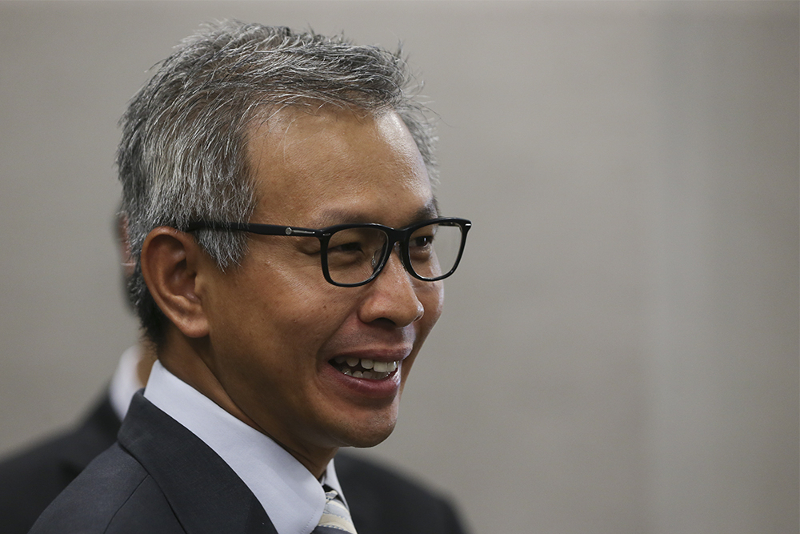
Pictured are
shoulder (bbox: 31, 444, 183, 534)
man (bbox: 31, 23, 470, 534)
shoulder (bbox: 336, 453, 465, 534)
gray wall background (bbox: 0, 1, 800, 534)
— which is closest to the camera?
shoulder (bbox: 31, 444, 183, 534)

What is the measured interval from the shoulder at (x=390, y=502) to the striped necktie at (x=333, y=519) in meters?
0.62

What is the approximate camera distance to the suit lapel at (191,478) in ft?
3.47

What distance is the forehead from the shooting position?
1.08 m

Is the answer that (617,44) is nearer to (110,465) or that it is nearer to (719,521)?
(719,521)

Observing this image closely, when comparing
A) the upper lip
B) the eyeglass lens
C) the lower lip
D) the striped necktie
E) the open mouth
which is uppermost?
the eyeglass lens

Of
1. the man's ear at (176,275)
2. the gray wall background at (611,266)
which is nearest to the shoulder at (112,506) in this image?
the man's ear at (176,275)

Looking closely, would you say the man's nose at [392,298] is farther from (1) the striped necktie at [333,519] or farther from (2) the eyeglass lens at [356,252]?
(1) the striped necktie at [333,519]

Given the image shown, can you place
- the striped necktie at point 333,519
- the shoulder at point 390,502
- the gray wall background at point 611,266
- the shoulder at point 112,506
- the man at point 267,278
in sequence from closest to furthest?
the shoulder at point 112,506
the man at point 267,278
the striped necktie at point 333,519
the shoulder at point 390,502
the gray wall background at point 611,266

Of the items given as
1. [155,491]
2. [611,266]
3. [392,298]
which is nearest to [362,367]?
[392,298]

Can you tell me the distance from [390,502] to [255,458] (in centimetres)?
86

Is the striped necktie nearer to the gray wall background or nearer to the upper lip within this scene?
the upper lip

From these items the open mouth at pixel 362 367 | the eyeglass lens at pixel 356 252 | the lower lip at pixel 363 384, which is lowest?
the lower lip at pixel 363 384

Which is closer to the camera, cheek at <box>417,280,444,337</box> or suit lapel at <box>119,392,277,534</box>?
suit lapel at <box>119,392,277,534</box>

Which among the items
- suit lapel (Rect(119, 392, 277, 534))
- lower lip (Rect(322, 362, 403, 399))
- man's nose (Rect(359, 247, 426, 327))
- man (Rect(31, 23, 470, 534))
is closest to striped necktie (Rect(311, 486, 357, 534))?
man (Rect(31, 23, 470, 534))
